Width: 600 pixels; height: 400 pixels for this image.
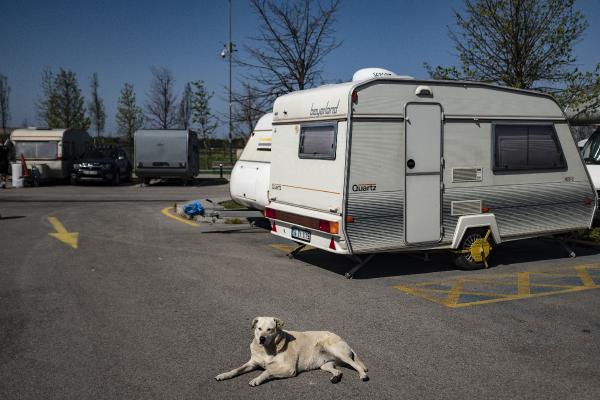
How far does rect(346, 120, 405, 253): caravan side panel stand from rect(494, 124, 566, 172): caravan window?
189 centimetres

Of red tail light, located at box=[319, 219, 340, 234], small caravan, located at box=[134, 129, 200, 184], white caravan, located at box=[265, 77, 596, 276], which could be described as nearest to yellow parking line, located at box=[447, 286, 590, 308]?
white caravan, located at box=[265, 77, 596, 276]

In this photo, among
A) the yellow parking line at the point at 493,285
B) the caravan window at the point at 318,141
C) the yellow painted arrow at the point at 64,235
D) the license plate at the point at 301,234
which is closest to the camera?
the yellow parking line at the point at 493,285

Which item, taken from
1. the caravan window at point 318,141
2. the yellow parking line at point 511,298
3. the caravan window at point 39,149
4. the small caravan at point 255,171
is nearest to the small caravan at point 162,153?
the caravan window at point 39,149

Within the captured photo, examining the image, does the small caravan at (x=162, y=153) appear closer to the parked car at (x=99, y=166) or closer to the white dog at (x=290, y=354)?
the parked car at (x=99, y=166)

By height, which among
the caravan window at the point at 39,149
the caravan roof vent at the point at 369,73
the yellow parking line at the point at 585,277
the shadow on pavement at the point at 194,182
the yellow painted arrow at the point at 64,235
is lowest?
the yellow parking line at the point at 585,277

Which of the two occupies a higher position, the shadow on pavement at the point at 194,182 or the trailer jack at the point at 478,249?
the shadow on pavement at the point at 194,182

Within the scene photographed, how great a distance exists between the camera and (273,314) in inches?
272

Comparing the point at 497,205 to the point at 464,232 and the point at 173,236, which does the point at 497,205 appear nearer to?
the point at 464,232

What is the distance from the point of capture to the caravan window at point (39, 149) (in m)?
25.1

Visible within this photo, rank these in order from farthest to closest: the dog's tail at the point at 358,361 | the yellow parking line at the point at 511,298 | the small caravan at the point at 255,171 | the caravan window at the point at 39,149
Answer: the caravan window at the point at 39,149, the small caravan at the point at 255,171, the yellow parking line at the point at 511,298, the dog's tail at the point at 358,361

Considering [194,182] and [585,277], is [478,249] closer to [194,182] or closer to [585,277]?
[585,277]

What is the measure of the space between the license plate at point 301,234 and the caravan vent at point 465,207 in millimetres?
2243

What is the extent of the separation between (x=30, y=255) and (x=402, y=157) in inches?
256

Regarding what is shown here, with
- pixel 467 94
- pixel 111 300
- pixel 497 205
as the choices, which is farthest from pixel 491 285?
pixel 111 300
